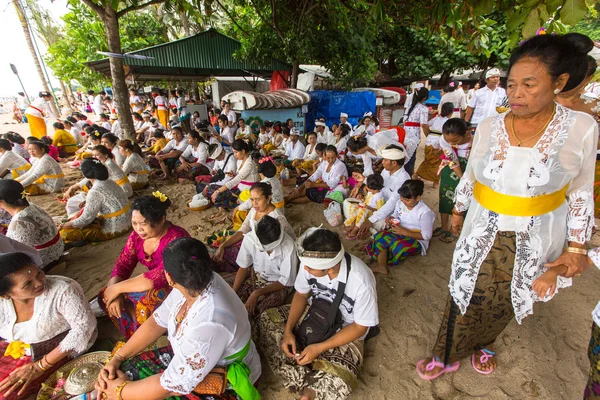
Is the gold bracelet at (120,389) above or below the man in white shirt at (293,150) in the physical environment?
above

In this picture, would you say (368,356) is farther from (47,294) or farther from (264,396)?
(47,294)

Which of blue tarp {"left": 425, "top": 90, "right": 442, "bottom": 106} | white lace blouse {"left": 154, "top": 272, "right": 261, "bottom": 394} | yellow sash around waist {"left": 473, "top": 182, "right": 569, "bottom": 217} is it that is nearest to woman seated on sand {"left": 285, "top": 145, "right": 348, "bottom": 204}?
yellow sash around waist {"left": 473, "top": 182, "right": 569, "bottom": 217}

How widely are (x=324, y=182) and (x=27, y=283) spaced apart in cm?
435

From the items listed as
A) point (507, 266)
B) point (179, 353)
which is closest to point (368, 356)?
point (507, 266)

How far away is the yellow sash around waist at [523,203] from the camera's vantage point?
1.46m

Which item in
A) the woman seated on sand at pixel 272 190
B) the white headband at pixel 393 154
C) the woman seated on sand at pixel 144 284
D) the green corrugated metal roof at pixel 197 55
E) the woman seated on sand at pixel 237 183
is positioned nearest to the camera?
the woman seated on sand at pixel 144 284

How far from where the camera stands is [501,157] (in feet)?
4.98

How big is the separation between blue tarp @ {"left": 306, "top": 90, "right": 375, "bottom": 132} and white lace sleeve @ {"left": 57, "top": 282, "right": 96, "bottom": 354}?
1045cm

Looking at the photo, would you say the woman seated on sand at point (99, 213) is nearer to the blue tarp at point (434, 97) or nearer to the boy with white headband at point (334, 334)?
the boy with white headband at point (334, 334)

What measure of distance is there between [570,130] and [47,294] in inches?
124

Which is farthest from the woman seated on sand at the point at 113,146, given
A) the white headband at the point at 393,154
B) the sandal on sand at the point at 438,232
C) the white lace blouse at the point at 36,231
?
the sandal on sand at the point at 438,232

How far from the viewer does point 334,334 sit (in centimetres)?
215

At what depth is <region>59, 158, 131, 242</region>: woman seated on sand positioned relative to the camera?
379 centimetres

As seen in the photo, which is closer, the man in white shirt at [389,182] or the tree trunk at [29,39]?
the man in white shirt at [389,182]
